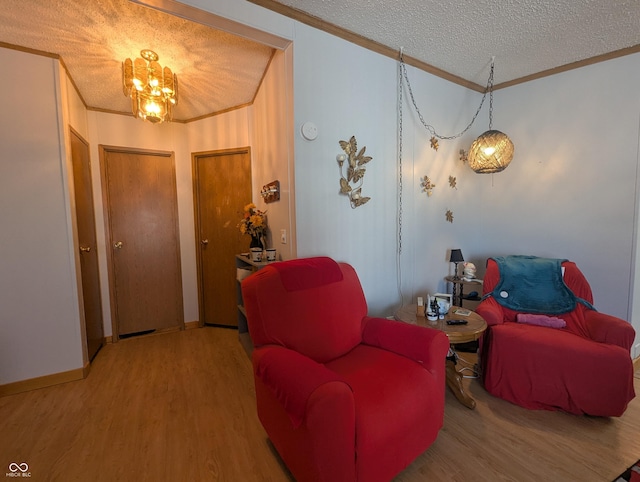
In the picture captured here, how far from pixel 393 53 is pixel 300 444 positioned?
9.26 ft

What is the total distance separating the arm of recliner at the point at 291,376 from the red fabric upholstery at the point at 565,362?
1.48 m

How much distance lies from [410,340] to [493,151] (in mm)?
1830

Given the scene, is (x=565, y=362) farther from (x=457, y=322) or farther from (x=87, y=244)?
(x=87, y=244)

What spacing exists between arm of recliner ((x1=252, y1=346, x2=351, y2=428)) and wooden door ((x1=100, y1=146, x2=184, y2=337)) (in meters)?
2.43

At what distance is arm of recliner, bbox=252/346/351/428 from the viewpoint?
1.09 m

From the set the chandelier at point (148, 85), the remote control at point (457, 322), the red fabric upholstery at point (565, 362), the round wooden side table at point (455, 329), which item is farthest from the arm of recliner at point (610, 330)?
the chandelier at point (148, 85)

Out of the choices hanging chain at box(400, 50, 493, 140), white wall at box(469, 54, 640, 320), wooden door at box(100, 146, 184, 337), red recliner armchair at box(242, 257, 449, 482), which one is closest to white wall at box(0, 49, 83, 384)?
wooden door at box(100, 146, 184, 337)

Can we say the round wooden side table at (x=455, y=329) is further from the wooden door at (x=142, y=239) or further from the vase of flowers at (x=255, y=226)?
the wooden door at (x=142, y=239)

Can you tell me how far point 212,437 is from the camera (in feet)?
5.54

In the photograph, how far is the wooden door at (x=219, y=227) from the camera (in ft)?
10.6

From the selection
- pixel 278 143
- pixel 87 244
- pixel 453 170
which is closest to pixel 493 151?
pixel 453 170

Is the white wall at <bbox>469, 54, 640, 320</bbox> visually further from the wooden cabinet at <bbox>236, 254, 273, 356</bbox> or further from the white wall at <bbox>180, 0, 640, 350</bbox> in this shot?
the wooden cabinet at <bbox>236, 254, 273, 356</bbox>

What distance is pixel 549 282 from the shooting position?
2.26 metres

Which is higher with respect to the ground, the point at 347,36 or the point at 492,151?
the point at 347,36
